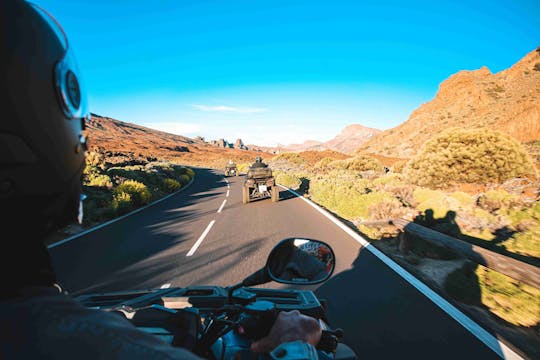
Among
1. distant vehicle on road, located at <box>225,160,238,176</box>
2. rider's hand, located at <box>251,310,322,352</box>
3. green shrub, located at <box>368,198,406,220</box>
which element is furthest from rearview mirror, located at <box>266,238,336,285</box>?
distant vehicle on road, located at <box>225,160,238,176</box>

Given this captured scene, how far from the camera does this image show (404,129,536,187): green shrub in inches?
416

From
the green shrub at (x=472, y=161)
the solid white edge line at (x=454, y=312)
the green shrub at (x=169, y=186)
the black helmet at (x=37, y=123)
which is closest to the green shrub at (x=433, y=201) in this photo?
the solid white edge line at (x=454, y=312)

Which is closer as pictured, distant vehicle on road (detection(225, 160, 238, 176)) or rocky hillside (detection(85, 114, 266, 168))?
distant vehicle on road (detection(225, 160, 238, 176))

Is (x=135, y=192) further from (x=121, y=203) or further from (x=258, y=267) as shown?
(x=258, y=267)

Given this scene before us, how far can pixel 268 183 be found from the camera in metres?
11.3

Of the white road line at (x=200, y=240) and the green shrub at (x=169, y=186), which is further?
the green shrub at (x=169, y=186)

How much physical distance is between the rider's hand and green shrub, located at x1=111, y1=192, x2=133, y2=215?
30.6 ft

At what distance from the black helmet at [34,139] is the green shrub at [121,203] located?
8.93m

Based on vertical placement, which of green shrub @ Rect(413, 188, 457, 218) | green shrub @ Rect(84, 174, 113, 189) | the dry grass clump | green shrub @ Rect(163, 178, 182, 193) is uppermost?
green shrub @ Rect(413, 188, 457, 218)

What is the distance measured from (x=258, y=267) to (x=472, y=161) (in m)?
11.1

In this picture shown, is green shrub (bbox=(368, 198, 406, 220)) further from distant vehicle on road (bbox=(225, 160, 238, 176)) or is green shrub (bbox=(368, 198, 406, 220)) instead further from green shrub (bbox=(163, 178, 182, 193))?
distant vehicle on road (bbox=(225, 160, 238, 176))

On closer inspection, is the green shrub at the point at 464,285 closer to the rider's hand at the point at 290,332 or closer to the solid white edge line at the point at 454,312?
the solid white edge line at the point at 454,312

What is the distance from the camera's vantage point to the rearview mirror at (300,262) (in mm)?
1612

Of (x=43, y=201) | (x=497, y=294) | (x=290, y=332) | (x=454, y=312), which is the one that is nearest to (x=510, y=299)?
(x=497, y=294)
